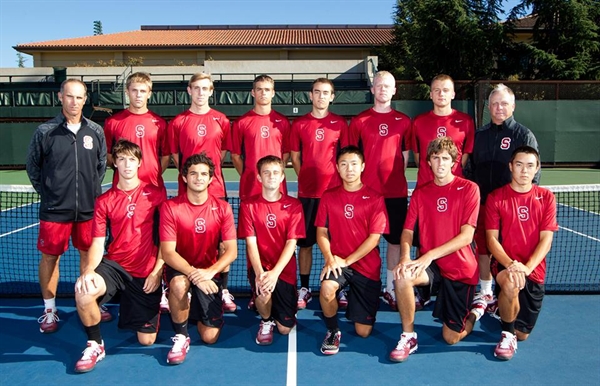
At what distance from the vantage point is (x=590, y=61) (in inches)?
885

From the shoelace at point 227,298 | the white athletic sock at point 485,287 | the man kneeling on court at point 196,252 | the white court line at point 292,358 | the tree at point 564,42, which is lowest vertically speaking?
the white court line at point 292,358

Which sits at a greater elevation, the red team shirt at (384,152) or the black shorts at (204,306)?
the red team shirt at (384,152)

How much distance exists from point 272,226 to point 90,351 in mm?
1685

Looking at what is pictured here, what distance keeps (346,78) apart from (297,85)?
4332 mm

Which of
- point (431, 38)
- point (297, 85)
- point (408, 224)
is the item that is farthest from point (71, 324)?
point (431, 38)

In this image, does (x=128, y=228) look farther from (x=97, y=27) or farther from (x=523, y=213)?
(x=97, y=27)

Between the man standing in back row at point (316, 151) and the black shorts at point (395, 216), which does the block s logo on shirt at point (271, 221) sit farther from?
the black shorts at point (395, 216)

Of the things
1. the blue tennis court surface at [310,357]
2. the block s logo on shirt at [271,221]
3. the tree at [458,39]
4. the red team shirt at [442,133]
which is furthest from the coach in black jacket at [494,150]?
the tree at [458,39]

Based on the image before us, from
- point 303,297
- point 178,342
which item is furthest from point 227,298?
point 178,342

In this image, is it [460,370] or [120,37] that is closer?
[460,370]

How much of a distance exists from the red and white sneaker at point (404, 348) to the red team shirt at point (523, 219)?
1.07 metres

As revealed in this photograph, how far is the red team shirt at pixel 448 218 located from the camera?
13.2 feet

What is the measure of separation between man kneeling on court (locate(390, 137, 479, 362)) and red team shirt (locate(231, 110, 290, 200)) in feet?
4.73

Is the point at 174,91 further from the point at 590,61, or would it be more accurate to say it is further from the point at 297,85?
the point at 590,61
